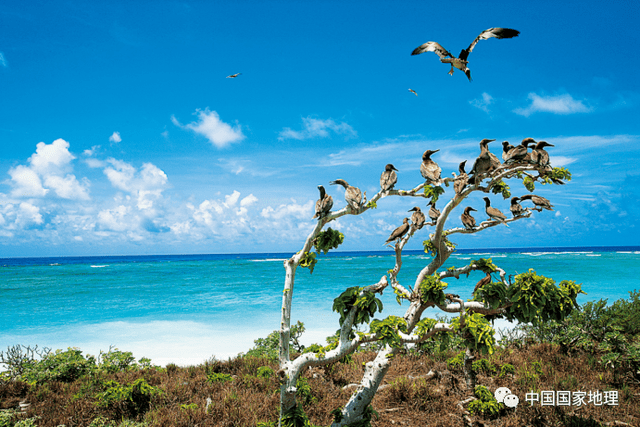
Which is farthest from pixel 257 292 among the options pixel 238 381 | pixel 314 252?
pixel 314 252

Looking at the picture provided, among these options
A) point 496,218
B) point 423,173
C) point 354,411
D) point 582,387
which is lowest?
point 582,387

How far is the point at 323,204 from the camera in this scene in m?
3.25

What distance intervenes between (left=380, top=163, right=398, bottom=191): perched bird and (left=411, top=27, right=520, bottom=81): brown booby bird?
38.0 inches

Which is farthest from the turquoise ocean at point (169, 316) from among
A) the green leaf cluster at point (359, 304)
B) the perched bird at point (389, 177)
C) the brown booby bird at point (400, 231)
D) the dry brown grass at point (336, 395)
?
the perched bird at point (389, 177)

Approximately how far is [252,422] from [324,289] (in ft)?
70.7

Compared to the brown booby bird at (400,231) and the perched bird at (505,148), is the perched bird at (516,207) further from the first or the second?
the brown booby bird at (400,231)

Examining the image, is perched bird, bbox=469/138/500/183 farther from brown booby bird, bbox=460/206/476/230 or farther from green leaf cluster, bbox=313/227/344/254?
green leaf cluster, bbox=313/227/344/254

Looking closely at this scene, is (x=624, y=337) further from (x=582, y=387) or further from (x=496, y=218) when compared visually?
(x=496, y=218)

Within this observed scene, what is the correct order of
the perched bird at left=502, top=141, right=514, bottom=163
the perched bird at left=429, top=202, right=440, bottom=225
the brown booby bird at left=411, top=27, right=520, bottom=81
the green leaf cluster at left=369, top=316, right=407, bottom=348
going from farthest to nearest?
the perched bird at left=429, top=202, right=440, bottom=225 → the green leaf cluster at left=369, top=316, right=407, bottom=348 → the perched bird at left=502, top=141, right=514, bottom=163 → the brown booby bird at left=411, top=27, right=520, bottom=81

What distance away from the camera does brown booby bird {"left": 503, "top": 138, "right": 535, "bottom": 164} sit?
300 cm

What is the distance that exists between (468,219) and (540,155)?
0.95m

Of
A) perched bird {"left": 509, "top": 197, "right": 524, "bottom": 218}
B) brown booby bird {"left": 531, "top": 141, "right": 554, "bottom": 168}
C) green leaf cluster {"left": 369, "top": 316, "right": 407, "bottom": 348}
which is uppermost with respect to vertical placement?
brown booby bird {"left": 531, "top": 141, "right": 554, "bottom": 168}

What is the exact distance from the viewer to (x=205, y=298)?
920 inches

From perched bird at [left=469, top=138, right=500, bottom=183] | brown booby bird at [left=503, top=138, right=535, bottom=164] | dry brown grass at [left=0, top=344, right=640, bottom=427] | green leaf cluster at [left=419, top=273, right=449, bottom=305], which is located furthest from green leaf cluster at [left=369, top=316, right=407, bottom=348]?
dry brown grass at [left=0, top=344, right=640, bottom=427]
